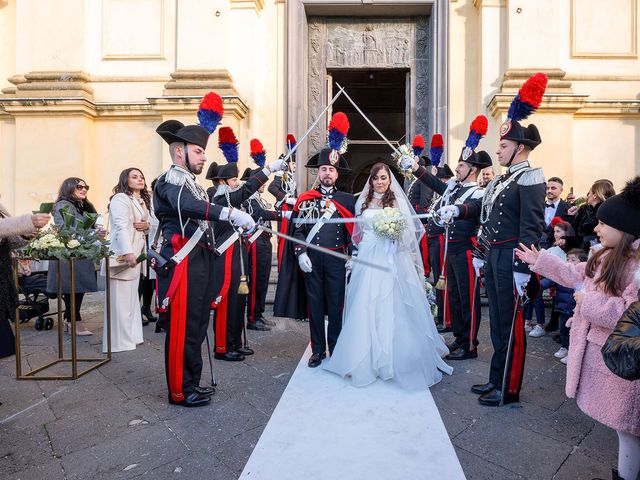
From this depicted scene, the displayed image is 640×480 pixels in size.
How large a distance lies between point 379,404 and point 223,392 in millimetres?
1287

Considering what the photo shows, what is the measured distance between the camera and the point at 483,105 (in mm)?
8758

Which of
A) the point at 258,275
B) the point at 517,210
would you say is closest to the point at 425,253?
the point at 258,275

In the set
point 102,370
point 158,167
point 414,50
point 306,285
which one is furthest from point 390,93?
point 102,370

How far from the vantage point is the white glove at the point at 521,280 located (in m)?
3.61

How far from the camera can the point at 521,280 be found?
362 centimetres

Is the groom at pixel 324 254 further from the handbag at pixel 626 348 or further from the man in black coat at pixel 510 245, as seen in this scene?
the handbag at pixel 626 348

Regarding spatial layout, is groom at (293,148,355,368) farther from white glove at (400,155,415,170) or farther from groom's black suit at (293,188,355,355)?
white glove at (400,155,415,170)

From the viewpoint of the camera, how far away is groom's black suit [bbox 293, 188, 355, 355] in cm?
477

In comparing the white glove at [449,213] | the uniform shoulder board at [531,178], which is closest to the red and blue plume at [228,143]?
the white glove at [449,213]

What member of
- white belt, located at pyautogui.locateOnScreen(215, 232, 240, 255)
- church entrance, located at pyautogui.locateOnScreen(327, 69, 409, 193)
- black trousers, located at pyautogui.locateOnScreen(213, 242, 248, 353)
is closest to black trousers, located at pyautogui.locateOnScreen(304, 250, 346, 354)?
white belt, located at pyautogui.locateOnScreen(215, 232, 240, 255)

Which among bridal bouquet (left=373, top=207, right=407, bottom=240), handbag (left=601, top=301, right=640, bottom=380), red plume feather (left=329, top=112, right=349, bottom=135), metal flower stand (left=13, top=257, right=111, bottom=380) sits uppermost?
red plume feather (left=329, top=112, right=349, bottom=135)

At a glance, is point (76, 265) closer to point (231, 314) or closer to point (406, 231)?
point (231, 314)

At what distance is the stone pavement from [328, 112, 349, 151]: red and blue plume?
7.22ft

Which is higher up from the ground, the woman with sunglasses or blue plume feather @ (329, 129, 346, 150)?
blue plume feather @ (329, 129, 346, 150)
